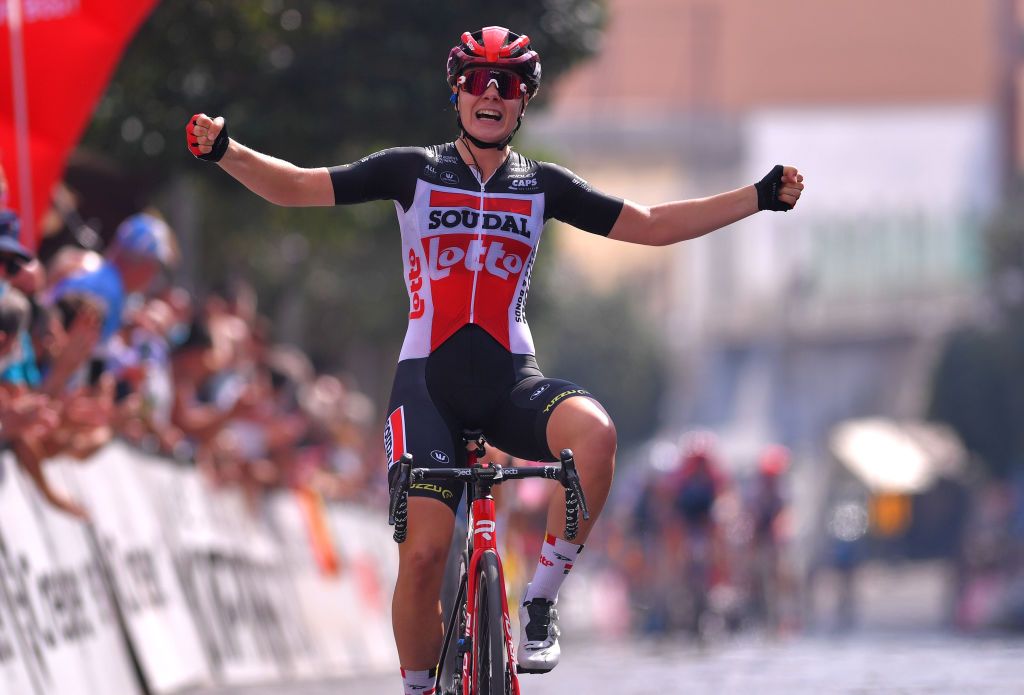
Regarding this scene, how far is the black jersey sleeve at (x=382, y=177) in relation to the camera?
7.25 metres

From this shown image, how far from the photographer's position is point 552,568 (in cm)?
713

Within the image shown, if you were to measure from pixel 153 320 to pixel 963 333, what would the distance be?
58230mm

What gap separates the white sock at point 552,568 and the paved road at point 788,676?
10.8 feet

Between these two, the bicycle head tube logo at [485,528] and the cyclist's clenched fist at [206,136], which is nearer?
the bicycle head tube logo at [485,528]

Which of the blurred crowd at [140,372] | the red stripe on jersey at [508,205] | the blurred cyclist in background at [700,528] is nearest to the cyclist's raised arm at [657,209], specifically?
the red stripe on jersey at [508,205]

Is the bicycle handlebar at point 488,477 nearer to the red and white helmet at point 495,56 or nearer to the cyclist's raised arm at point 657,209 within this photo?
the cyclist's raised arm at point 657,209

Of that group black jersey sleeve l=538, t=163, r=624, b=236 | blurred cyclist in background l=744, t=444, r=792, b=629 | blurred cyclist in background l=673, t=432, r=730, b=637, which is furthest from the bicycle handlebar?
blurred cyclist in background l=744, t=444, r=792, b=629

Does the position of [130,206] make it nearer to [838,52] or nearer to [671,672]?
[671,672]

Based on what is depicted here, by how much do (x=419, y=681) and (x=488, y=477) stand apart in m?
0.80

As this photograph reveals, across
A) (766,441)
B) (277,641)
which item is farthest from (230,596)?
(766,441)

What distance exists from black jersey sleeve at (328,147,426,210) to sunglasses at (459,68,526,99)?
27 cm

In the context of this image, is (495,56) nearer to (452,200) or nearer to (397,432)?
(452,200)

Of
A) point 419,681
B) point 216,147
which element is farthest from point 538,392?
point 216,147

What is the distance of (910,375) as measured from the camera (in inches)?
3541
